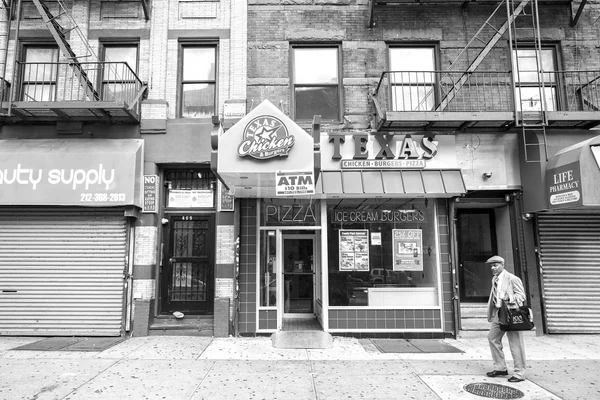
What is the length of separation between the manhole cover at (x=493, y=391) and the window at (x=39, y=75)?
409 inches

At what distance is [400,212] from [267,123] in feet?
12.7

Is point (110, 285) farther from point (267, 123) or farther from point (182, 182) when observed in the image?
point (267, 123)

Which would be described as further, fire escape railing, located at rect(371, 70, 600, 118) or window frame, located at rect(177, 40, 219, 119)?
window frame, located at rect(177, 40, 219, 119)

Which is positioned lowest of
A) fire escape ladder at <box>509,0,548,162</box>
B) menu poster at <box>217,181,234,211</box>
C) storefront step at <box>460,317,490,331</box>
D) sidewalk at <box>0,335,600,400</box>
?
sidewalk at <box>0,335,600,400</box>

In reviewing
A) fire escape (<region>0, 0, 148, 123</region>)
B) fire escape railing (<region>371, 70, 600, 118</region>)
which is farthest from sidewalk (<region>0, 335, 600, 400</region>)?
fire escape railing (<region>371, 70, 600, 118</region>)

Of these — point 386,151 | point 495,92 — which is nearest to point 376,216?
point 386,151

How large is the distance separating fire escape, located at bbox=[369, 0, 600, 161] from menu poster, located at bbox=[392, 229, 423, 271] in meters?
2.42

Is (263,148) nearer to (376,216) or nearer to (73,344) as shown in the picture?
(376,216)

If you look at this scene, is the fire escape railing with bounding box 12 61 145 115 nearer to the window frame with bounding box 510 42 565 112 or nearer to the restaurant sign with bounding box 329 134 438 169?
the restaurant sign with bounding box 329 134 438 169

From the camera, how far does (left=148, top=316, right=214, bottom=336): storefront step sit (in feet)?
29.5

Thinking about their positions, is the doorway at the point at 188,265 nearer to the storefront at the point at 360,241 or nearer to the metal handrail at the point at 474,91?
the storefront at the point at 360,241

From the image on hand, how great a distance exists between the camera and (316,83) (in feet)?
32.5

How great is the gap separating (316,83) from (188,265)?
5281mm

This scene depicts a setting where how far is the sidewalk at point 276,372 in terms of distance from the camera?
18.1ft
